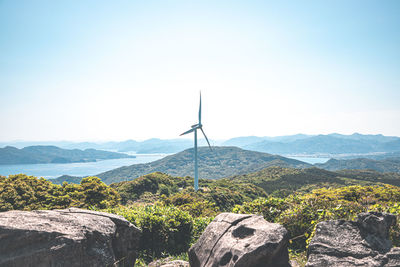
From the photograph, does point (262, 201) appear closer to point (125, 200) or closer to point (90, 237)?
point (90, 237)

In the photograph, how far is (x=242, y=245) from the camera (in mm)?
5672

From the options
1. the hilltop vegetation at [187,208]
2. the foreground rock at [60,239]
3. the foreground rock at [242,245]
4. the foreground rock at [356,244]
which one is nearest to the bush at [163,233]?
the hilltop vegetation at [187,208]

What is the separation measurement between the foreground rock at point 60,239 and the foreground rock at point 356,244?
4.95 metres

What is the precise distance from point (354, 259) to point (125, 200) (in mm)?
29763

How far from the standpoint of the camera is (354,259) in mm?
5027

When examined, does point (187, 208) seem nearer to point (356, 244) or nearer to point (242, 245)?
point (242, 245)

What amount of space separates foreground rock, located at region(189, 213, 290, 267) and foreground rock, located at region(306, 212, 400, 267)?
76cm

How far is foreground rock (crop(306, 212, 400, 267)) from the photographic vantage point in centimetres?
495

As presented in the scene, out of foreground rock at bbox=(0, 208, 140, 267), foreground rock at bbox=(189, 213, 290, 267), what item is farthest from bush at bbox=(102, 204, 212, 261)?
foreground rock at bbox=(189, 213, 290, 267)

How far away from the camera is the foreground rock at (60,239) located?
4.95m

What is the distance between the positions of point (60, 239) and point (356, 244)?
22.2 ft

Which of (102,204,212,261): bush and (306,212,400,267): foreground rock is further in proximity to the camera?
(102,204,212,261): bush

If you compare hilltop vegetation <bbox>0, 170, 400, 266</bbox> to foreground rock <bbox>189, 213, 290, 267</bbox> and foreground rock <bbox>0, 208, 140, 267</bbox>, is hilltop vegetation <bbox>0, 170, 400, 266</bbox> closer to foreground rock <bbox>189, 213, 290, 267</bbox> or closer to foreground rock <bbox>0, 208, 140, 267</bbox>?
foreground rock <bbox>189, 213, 290, 267</bbox>

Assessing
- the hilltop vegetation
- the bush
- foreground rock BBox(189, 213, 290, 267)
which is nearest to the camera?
foreground rock BBox(189, 213, 290, 267)
